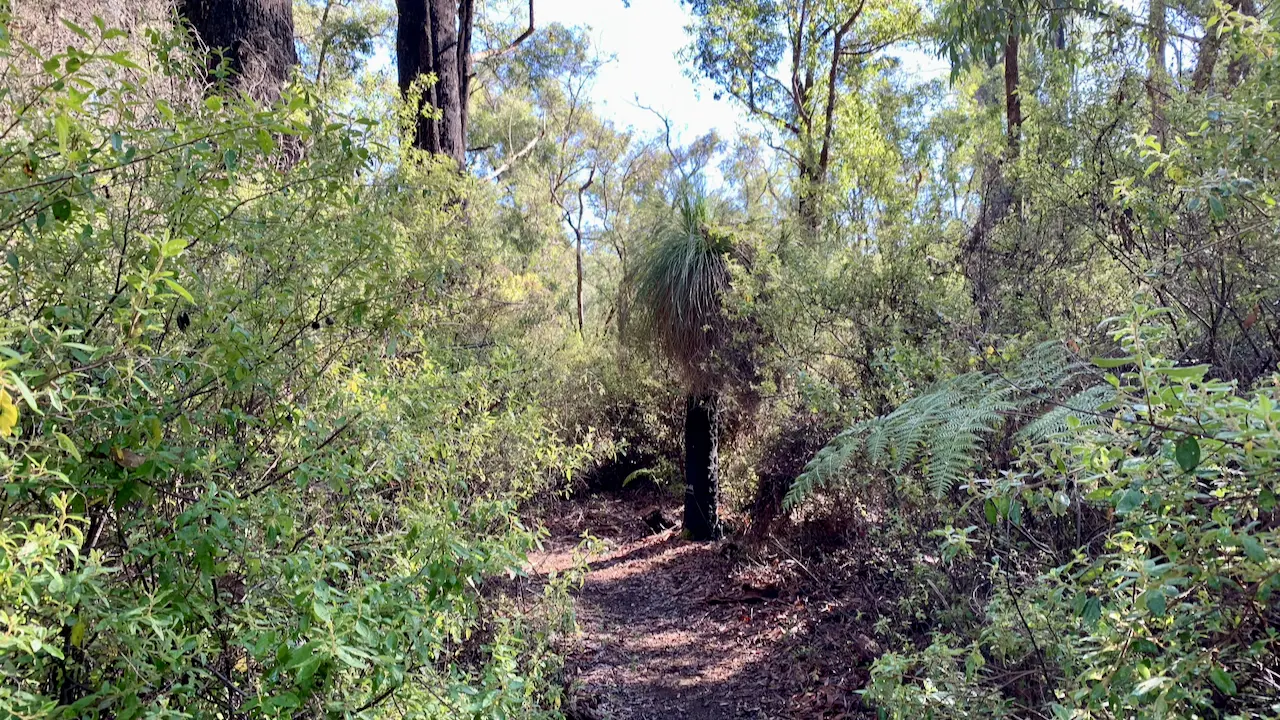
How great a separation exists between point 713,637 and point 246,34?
223 inches

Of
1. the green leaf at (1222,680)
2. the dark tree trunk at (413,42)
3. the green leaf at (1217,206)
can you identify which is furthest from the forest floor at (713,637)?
the dark tree trunk at (413,42)

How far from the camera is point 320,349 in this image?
2.65 m

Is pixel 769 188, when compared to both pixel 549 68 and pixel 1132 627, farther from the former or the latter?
pixel 1132 627

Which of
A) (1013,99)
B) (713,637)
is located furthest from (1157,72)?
(713,637)

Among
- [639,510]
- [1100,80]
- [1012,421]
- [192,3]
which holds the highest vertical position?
[192,3]

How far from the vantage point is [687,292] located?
7.71m

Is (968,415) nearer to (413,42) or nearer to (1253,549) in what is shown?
(1253,549)

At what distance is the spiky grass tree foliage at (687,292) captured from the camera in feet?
25.2

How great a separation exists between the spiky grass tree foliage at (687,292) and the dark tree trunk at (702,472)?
2.12 ft

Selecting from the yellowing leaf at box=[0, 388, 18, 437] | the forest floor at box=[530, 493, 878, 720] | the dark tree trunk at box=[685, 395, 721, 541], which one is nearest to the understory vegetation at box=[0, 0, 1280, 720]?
the yellowing leaf at box=[0, 388, 18, 437]

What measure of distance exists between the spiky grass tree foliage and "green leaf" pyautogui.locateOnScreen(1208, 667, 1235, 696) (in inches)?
232

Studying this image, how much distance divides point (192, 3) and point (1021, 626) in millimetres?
5603

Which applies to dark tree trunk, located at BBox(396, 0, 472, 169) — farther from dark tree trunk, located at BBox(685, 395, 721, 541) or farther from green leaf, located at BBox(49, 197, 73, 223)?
green leaf, located at BBox(49, 197, 73, 223)

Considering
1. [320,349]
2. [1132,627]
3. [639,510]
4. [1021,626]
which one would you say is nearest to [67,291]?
[320,349]
